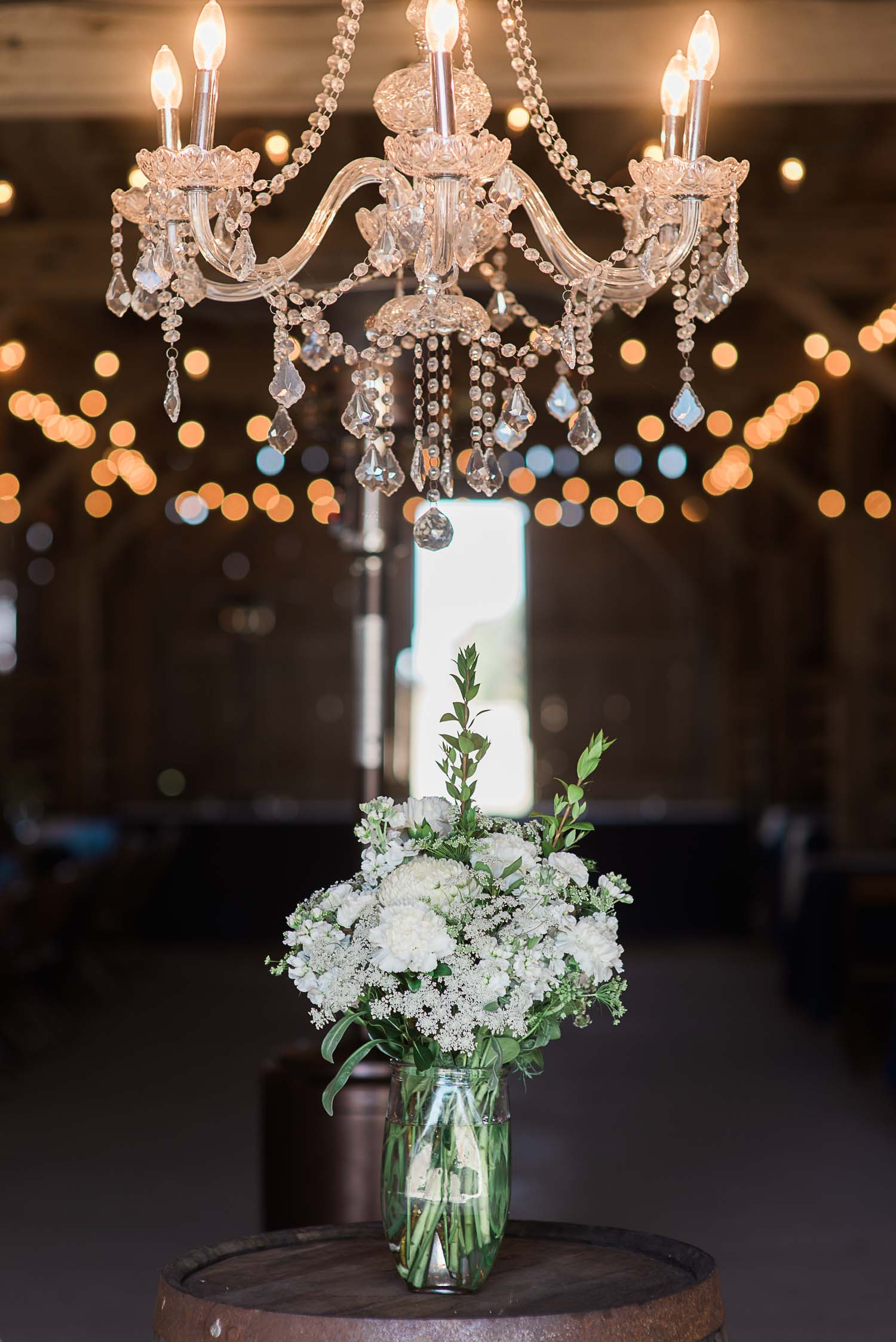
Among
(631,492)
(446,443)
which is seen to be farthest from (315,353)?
(631,492)

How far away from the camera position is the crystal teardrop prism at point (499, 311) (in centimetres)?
327

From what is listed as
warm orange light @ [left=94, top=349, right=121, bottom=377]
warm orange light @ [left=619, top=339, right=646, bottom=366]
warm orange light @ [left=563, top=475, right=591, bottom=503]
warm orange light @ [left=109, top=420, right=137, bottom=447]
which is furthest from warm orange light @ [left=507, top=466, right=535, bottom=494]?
warm orange light @ [left=94, top=349, right=121, bottom=377]

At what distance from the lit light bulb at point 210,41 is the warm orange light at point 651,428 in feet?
29.1

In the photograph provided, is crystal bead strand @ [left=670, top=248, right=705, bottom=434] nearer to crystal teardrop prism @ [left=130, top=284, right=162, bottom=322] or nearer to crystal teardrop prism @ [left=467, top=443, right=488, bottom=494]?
crystal teardrop prism @ [left=467, top=443, right=488, bottom=494]

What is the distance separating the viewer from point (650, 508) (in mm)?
14547

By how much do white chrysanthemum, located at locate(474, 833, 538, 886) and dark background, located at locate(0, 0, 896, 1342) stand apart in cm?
198

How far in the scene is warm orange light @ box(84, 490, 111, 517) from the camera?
13.4 metres

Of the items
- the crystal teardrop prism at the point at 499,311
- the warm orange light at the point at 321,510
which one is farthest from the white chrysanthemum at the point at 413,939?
the warm orange light at the point at 321,510

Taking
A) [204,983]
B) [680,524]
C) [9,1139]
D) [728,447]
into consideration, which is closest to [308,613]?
[680,524]

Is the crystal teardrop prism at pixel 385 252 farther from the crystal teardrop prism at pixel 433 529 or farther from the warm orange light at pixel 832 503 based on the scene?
the warm orange light at pixel 832 503

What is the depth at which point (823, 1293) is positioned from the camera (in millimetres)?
4461

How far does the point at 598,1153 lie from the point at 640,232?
4347mm

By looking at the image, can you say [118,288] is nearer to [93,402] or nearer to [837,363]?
[837,363]

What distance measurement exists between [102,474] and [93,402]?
2201mm
